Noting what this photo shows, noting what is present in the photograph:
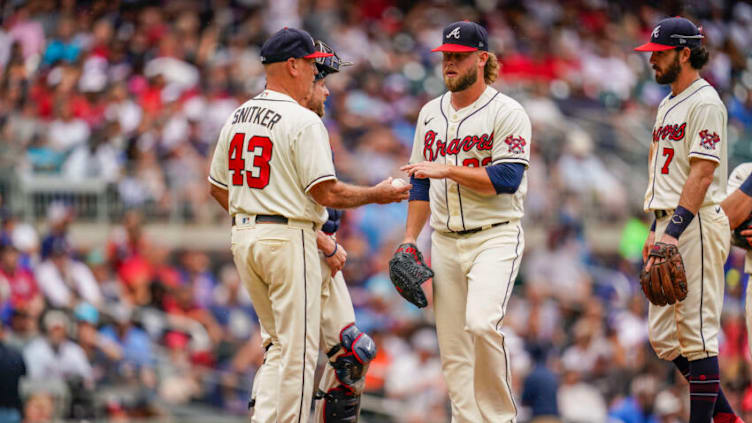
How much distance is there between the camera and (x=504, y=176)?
566 centimetres

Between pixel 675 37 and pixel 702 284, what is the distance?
4.73ft

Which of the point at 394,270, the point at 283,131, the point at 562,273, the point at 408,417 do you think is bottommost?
the point at 408,417

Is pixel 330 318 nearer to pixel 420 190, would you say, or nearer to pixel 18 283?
pixel 420 190

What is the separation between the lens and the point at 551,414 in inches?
385

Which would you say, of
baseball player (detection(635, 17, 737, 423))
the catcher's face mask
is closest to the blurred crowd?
baseball player (detection(635, 17, 737, 423))

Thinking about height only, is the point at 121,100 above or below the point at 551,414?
above

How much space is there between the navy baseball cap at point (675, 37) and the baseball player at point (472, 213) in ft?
2.94

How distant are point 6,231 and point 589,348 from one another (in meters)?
6.97

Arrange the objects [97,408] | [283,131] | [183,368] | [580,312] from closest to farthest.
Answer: [283,131] < [97,408] < [183,368] < [580,312]

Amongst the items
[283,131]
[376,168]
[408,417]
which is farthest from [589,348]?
[283,131]

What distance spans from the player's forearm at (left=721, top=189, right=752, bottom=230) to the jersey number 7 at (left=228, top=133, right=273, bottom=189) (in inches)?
110

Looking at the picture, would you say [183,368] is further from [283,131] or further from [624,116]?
[624,116]

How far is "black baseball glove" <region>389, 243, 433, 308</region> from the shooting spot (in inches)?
227

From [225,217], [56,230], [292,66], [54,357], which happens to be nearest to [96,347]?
[54,357]
